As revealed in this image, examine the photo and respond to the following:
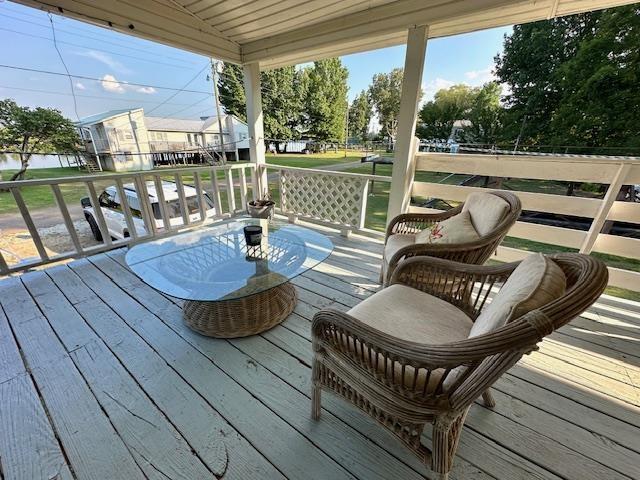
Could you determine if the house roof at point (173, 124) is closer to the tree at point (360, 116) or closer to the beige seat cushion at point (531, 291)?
the tree at point (360, 116)

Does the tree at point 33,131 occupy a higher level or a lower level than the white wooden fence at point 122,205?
higher

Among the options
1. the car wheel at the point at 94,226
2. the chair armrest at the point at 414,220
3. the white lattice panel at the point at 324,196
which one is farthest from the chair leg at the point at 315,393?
the car wheel at the point at 94,226

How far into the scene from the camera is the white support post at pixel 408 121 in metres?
2.23

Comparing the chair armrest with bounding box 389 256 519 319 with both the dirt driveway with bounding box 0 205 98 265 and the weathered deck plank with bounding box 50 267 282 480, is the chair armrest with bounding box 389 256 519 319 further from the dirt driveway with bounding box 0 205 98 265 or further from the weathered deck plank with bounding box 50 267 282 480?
the dirt driveway with bounding box 0 205 98 265

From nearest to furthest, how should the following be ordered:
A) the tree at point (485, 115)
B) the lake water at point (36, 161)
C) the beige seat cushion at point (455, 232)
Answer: the beige seat cushion at point (455, 232) → the lake water at point (36, 161) → the tree at point (485, 115)

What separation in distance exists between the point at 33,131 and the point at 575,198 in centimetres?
721

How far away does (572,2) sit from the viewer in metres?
2.00

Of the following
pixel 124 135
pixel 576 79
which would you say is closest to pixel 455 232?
pixel 576 79

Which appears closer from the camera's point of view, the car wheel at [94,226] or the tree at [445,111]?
the car wheel at [94,226]

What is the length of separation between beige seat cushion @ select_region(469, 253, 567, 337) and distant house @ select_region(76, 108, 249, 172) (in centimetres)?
648

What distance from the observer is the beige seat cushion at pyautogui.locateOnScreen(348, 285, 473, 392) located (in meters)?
0.85

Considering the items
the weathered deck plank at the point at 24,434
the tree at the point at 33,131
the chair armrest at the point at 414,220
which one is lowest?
the weathered deck plank at the point at 24,434

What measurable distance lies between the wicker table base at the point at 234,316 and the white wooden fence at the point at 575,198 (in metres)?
2.25

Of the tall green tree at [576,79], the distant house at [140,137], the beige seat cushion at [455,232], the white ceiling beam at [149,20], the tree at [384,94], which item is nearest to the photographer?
the beige seat cushion at [455,232]
